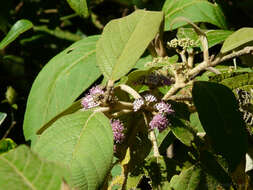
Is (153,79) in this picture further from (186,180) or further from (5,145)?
(5,145)

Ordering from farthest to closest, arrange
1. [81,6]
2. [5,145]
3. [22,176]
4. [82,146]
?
[5,145] < [81,6] < [82,146] < [22,176]

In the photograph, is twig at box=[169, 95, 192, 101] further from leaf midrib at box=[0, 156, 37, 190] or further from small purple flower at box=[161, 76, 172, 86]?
leaf midrib at box=[0, 156, 37, 190]

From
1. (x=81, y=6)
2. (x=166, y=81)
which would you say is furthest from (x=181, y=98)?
(x=81, y=6)

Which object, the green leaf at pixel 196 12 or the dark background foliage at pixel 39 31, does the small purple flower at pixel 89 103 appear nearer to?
the green leaf at pixel 196 12

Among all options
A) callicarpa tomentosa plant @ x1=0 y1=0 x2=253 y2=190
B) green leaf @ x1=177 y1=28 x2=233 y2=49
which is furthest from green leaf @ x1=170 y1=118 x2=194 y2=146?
green leaf @ x1=177 y1=28 x2=233 y2=49

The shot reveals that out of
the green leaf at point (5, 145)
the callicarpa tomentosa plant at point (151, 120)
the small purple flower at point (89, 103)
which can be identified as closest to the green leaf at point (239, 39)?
the callicarpa tomentosa plant at point (151, 120)
